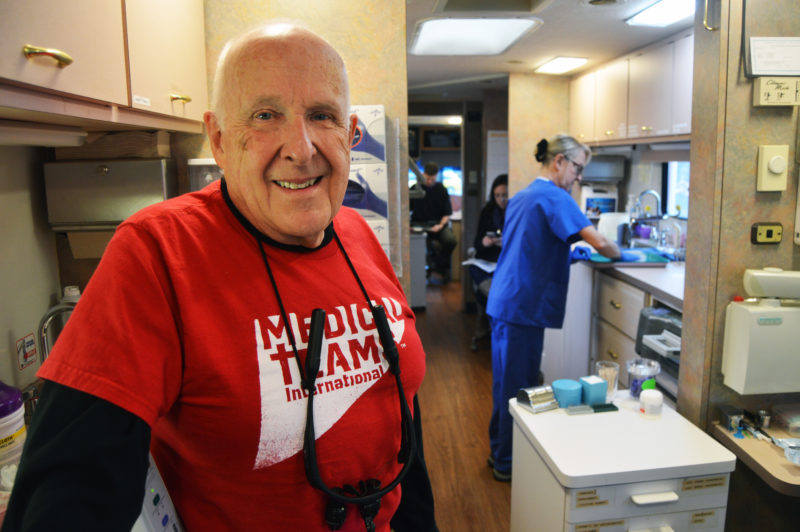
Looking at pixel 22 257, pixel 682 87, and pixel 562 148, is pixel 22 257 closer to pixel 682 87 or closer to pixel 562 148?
pixel 562 148

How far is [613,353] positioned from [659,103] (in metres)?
1.57

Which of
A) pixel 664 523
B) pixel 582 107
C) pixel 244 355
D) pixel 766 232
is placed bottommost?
pixel 664 523

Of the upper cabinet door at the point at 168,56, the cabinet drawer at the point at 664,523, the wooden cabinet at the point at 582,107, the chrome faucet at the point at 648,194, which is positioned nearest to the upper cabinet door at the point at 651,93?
the chrome faucet at the point at 648,194

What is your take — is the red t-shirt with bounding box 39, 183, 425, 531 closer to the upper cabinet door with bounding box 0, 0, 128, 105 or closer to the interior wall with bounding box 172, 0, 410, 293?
the upper cabinet door with bounding box 0, 0, 128, 105

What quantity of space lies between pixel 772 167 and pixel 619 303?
4.66 feet

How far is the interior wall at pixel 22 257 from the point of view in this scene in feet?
4.75

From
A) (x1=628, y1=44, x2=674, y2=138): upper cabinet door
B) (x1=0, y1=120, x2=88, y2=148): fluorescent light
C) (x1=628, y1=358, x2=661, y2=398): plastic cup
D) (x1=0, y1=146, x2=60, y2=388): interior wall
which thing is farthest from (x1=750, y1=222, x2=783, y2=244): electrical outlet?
(x1=0, y1=146, x2=60, y2=388): interior wall

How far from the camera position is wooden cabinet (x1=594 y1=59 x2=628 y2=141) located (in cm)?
375

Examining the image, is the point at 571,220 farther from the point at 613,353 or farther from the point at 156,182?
the point at 156,182

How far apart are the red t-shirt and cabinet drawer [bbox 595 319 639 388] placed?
2.14 m

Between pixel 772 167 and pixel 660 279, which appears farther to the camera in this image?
pixel 660 279

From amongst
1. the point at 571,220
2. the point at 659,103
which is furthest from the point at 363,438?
the point at 659,103

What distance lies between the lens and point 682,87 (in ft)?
9.99

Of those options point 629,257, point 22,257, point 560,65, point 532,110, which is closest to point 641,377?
point 629,257
